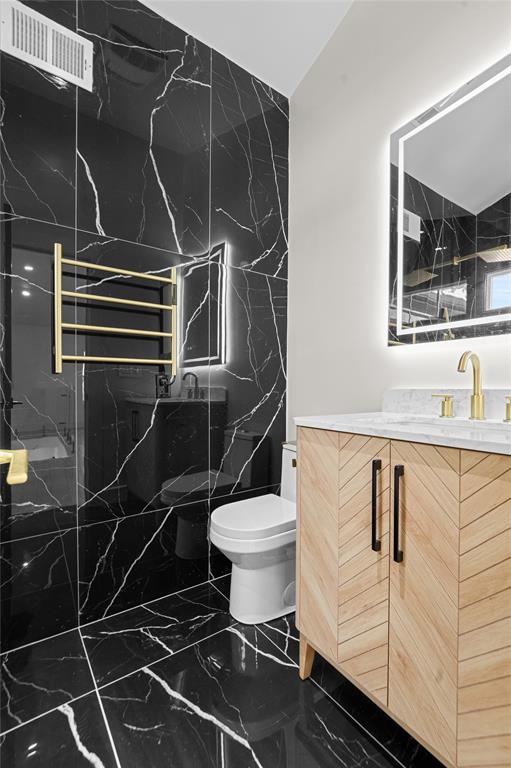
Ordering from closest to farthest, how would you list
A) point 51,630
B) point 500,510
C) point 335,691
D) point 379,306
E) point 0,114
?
point 500,510 → point 335,691 → point 0,114 → point 51,630 → point 379,306

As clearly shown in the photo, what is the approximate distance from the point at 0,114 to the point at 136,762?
7.44ft

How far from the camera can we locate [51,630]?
168 centimetres

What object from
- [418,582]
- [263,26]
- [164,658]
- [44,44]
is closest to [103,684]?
[164,658]

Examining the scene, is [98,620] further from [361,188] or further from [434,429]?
[361,188]

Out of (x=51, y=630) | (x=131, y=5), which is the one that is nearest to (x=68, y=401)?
(x=51, y=630)

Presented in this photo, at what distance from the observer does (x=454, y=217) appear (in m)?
1.53

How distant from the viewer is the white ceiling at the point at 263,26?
6.29 ft

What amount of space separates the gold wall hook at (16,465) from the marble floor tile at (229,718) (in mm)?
794

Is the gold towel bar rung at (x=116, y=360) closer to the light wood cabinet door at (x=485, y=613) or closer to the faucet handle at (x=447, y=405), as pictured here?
the faucet handle at (x=447, y=405)

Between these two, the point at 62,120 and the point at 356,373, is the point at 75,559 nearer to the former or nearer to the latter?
the point at 356,373

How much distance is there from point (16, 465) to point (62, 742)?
0.86m

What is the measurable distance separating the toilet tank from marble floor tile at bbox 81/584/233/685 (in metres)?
0.60

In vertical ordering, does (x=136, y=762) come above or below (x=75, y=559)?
below

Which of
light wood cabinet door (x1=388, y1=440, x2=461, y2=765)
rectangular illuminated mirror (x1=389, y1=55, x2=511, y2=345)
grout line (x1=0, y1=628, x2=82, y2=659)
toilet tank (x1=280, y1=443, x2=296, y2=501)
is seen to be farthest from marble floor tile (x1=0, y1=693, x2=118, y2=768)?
rectangular illuminated mirror (x1=389, y1=55, x2=511, y2=345)
